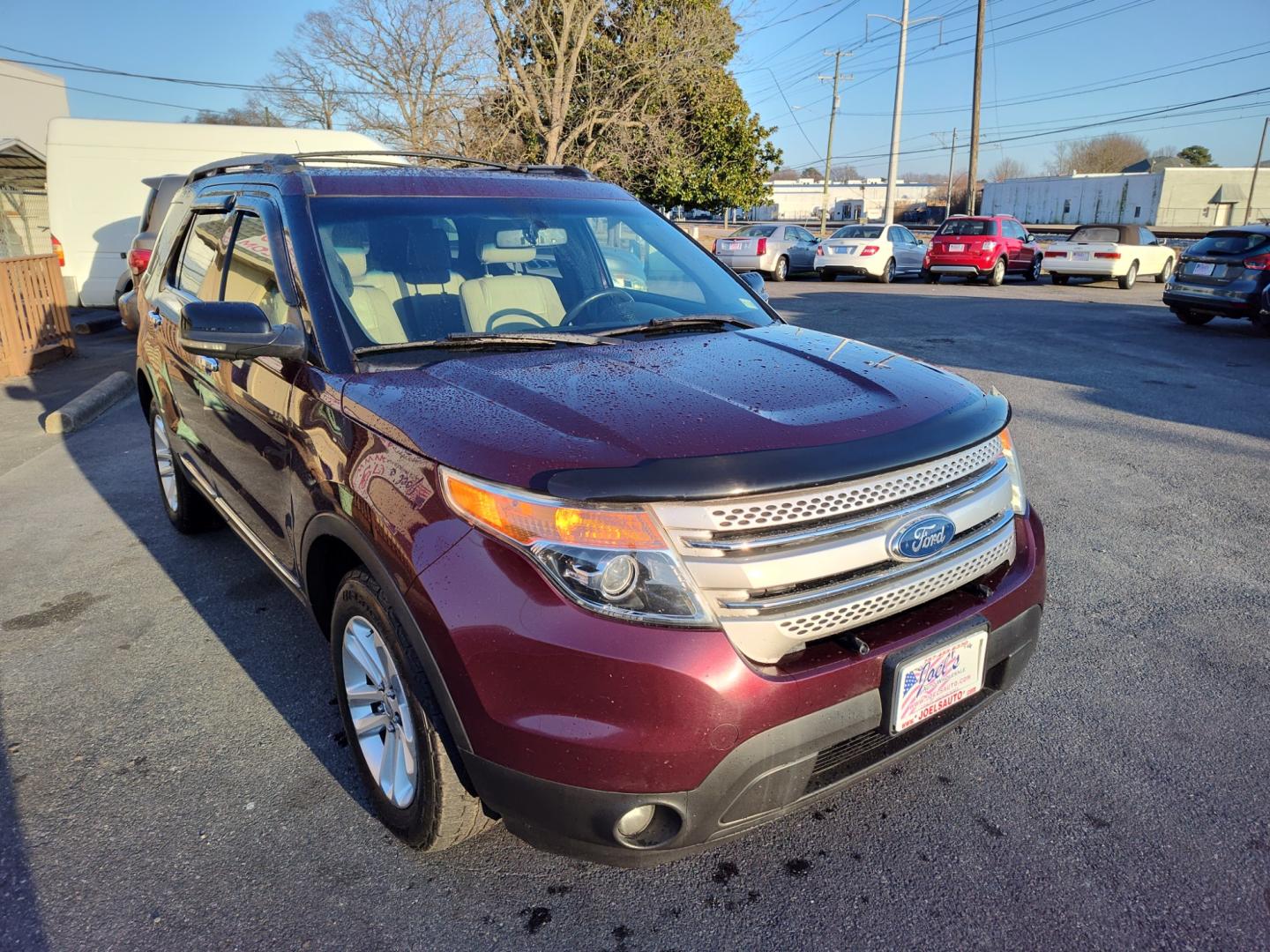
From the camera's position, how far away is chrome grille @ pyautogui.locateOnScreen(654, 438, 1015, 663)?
1889 millimetres


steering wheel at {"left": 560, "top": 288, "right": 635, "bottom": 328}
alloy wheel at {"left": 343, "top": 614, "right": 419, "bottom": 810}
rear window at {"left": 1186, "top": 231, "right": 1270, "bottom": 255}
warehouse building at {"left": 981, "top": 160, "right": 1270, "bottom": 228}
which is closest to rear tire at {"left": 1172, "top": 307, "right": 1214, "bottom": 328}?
rear window at {"left": 1186, "top": 231, "right": 1270, "bottom": 255}

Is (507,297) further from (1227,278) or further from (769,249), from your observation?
(769,249)

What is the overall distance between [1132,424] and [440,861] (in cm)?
689

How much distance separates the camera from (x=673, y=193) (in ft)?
78.8

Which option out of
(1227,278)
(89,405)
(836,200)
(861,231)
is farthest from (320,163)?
(836,200)

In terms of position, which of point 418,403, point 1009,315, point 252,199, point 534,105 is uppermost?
point 534,105

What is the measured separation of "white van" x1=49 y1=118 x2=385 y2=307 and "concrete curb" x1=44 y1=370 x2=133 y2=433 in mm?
5047

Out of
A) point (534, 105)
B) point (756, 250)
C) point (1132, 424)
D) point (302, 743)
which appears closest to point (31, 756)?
point (302, 743)

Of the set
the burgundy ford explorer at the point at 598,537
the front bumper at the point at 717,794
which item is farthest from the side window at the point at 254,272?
the front bumper at the point at 717,794

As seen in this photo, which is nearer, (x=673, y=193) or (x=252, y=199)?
(x=252, y=199)

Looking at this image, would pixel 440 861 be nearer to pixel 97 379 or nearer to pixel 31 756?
pixel 31 756

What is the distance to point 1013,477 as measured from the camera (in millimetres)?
2559

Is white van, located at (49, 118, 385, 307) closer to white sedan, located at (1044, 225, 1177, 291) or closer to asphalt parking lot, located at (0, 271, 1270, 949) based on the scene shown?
asphalt parking lot, located at (0, 271, 1270, 949)

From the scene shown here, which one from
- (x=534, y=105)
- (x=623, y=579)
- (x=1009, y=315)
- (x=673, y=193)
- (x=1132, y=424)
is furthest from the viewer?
(x=673, y=193)
